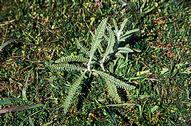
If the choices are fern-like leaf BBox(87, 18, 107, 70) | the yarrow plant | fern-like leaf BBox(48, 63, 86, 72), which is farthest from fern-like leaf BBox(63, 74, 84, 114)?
fern-like leaf BBox(87, 18, 107, 70)

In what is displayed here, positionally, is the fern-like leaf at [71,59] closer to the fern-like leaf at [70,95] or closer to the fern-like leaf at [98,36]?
the fern-like leaf at [98,36]

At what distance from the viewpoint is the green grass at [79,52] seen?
106 inches

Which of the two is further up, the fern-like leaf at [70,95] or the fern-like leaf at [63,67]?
the fern-like leaf at [63,67]

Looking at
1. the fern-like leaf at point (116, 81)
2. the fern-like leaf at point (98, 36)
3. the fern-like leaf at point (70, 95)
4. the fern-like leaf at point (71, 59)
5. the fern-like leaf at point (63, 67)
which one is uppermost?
the fern-like leaf at point (98, 36)

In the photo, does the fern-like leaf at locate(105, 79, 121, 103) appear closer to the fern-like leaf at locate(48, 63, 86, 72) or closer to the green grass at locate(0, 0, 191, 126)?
the green grass at locate(0, 0, 191, 126)

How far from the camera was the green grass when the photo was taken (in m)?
2.70

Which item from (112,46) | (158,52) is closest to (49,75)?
(112,46)

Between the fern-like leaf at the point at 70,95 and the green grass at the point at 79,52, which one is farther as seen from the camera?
the green grass at the point at 79,52

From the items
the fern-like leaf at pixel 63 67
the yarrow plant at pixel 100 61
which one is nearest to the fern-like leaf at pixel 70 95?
the yarrow plant at pixel 100 61

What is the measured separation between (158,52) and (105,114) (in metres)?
0.65

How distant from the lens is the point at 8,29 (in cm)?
308

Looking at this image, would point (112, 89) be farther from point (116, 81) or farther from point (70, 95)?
point (70, 95)

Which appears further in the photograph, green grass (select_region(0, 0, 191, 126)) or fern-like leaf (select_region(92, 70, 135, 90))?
green grass (select_region(0, 0, 191, 126))

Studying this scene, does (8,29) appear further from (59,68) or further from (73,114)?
(73,114)
